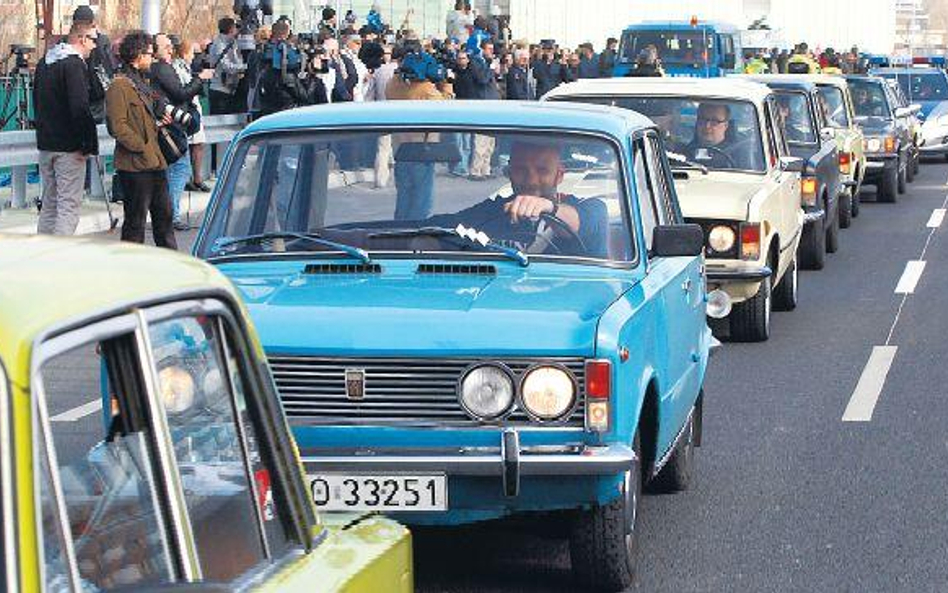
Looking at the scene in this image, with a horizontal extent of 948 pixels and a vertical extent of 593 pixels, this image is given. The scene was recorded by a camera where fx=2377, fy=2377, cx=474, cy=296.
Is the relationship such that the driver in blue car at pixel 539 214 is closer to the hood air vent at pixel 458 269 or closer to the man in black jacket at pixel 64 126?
the hood air vent at pixel 458 269

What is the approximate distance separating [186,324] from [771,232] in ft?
37.3

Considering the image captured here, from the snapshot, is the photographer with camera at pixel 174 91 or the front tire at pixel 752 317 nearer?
the front tire at pixel 752 317

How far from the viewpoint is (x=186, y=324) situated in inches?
134

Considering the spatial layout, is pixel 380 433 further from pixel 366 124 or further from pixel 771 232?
pixel 771 232

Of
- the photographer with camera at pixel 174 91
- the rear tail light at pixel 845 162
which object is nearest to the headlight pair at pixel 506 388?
the photographer with camera at pixel 174 91

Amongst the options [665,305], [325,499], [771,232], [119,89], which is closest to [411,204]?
[665,305]

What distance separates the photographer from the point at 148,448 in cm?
323

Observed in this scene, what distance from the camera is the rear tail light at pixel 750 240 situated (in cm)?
1401

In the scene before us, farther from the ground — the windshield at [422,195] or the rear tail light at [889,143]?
the windshield at [422,195]

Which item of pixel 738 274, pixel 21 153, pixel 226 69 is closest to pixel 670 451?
pixel 738 274

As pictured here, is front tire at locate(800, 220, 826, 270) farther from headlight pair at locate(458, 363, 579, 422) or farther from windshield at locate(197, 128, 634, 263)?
headlight pair at locate(458, 363, 579, 422)

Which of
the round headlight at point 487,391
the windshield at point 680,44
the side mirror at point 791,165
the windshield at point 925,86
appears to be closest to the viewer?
the round headlight at point 487,391

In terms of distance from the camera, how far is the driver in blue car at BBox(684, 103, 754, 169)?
49.4ft

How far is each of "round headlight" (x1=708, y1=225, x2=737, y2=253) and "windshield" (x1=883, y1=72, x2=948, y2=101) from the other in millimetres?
30614
